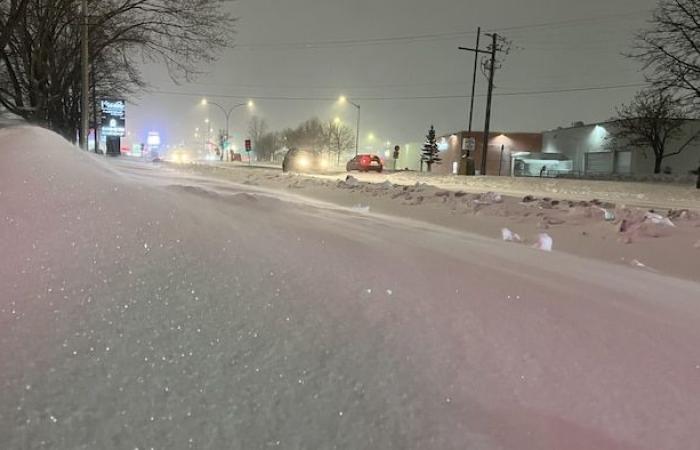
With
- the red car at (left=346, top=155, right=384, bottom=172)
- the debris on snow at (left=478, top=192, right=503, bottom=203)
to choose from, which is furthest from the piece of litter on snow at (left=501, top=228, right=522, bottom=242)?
the red car at (left=346, top=155, right=384, bottom=172)

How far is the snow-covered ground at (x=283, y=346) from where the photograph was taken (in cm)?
208

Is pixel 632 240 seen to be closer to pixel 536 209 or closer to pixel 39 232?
pixel 536 209

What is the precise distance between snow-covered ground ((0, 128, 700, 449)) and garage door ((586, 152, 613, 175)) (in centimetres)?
6396

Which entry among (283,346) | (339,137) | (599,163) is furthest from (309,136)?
(283,346)

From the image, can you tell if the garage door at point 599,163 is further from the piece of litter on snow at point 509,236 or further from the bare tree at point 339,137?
the piece of litter on snow at point 509,236

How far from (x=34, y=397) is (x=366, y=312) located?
1427mm

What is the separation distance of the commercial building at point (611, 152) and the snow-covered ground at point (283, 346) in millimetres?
53947

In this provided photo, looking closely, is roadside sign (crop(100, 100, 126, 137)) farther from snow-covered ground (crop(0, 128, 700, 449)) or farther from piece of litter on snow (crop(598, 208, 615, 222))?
snow-covered ground (crop(0, 128, 700, 449))

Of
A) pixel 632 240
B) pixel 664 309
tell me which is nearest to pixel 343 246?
pixel 664 309

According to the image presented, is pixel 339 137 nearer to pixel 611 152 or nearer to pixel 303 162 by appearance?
pixel 611 152

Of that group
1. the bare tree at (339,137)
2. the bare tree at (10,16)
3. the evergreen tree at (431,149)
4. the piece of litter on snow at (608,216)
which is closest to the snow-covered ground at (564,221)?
the piece of litter on snow at (608,216)

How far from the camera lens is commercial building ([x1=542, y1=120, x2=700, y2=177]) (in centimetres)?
5962

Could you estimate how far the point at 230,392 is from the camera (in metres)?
2.19

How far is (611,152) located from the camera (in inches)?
2494
